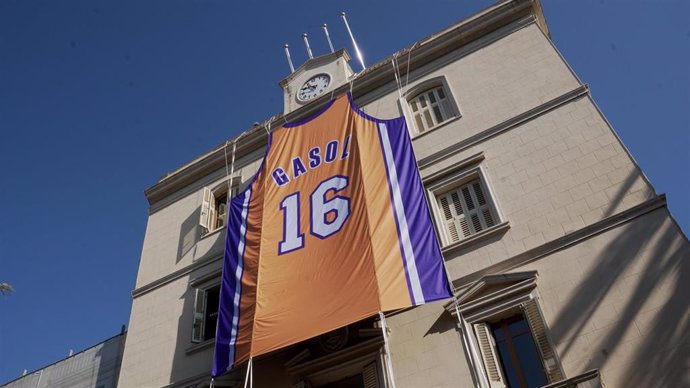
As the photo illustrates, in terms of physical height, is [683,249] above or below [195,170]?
below

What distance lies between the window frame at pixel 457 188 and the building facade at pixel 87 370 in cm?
998

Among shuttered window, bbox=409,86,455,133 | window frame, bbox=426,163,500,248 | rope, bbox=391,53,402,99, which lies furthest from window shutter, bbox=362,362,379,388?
rope, bbox=391,53,402,99

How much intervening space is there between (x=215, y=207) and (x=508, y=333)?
9.95 m

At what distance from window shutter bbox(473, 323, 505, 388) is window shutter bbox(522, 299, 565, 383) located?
2.38 ft

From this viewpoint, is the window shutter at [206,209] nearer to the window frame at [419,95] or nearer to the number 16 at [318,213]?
the number 16 at [318,213]

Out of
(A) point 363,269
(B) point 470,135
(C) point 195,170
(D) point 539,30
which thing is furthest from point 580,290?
(C) point 195,170

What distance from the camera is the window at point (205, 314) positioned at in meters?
13.6

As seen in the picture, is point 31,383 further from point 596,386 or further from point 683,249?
point 683,249

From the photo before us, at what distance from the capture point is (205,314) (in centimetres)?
1394

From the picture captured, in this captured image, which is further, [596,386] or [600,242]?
[600,242]

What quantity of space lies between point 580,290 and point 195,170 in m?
12.3

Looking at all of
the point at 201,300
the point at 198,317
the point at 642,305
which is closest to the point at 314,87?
the point at 201,300

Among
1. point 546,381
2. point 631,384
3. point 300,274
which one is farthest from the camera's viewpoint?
point 300,274

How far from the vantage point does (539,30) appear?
13.7m
